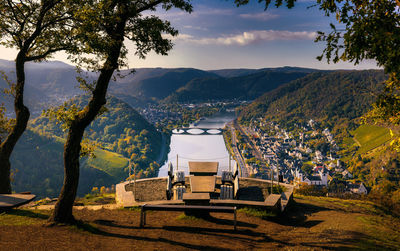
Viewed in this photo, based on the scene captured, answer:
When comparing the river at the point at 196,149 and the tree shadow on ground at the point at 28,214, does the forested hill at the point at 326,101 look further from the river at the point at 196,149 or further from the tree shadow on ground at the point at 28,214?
the tree shadow on ground at the point at 28,214

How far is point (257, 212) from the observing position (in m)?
7.00

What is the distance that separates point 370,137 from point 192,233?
127482 mm

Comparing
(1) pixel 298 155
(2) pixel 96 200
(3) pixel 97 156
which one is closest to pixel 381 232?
(2) pixel 96 200

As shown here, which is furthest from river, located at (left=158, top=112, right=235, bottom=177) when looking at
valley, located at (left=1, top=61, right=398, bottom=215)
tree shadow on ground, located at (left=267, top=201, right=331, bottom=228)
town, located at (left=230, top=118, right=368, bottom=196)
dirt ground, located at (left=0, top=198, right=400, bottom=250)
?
dirt ground, located at (left=0, top=198, right=400, bottom=250)

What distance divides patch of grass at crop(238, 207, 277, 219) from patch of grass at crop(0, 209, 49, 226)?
512cm

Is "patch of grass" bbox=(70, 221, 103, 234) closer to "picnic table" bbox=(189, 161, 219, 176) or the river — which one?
"picnic table" bbox=(189, 161, 219, 176)

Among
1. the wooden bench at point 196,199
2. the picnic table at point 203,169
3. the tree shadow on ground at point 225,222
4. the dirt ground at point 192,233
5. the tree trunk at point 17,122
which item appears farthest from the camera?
the picnic table at point 203,169

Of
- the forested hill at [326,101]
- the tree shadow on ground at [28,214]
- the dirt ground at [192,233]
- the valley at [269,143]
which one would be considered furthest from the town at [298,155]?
the tree shadow on ground at [28,214]

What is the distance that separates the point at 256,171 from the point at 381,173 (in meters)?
36.1

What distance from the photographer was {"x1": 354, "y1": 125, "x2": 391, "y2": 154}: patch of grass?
98250mm

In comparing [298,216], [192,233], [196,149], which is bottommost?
[298,216]

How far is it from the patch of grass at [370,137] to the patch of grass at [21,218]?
113629mm

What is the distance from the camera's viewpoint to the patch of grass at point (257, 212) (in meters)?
6.89

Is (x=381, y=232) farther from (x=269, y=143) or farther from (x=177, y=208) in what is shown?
(x=269, y=143)
